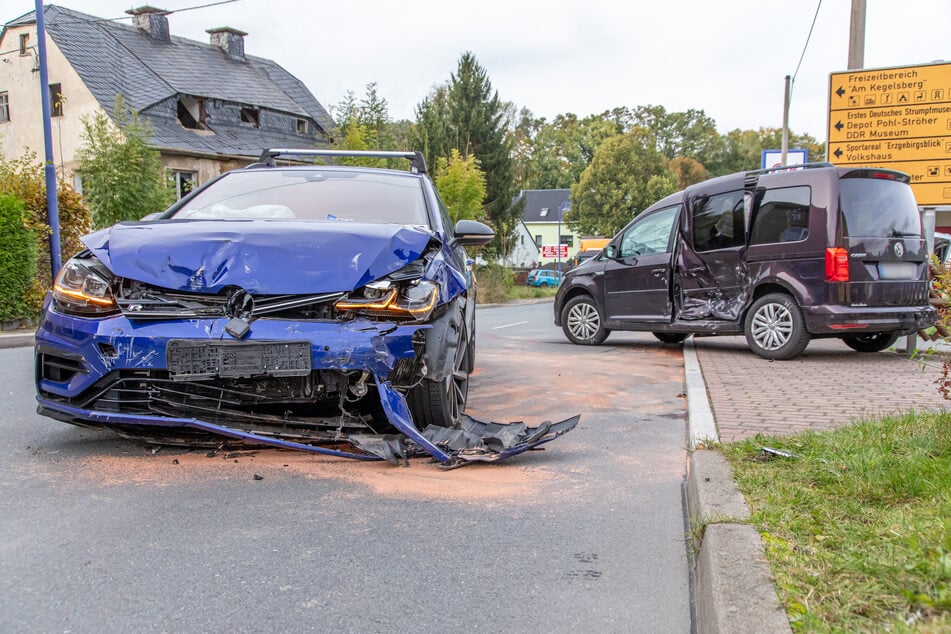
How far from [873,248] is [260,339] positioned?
23.2 ft

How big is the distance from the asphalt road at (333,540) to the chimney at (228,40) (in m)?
40.7

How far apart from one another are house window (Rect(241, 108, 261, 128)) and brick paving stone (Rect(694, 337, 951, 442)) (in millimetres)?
33107

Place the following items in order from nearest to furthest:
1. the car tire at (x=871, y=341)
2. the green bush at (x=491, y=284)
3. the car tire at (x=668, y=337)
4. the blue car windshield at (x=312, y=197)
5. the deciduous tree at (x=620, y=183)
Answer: the blue car windshield at (x=312, y=197), the car tire at (x=871, y=341), the car tire at (x=668, y=337), the green bush at (x=491, y=284), the deciduous tree at (x=620, y=183)

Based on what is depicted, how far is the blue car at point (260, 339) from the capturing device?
3982 mm

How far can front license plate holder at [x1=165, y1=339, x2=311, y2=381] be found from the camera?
12.9 feet

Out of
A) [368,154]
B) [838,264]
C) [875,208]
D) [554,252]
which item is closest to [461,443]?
[368,154]

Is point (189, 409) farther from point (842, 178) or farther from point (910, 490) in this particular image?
point (842, 178)

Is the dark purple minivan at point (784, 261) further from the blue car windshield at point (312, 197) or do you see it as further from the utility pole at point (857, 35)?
the utility pole at point (857, 35)

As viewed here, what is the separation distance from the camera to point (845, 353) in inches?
386

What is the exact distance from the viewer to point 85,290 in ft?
13.7

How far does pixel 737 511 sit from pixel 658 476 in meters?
1.25

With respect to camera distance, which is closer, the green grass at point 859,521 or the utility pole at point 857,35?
the green grass at point 859,521

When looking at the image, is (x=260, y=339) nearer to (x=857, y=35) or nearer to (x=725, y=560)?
(x=725, y=560)

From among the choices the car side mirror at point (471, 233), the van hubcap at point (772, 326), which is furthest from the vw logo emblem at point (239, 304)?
the van hubcap at point (772, 326)
